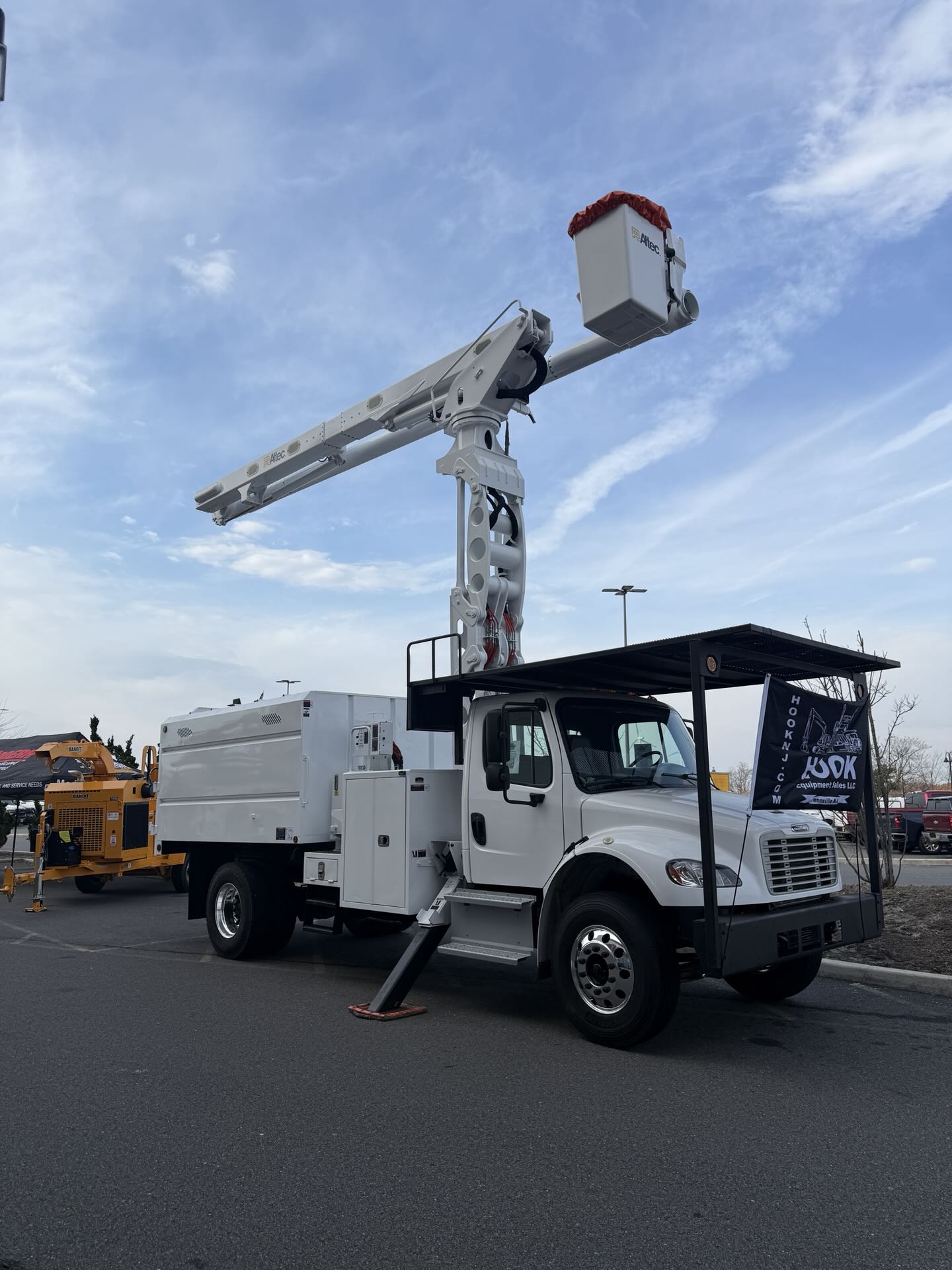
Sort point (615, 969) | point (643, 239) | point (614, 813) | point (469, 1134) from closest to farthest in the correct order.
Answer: point (469, 1134)
point (615, 969)
point (614, 813)
point (643, 239)

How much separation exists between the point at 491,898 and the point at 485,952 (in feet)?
1.27

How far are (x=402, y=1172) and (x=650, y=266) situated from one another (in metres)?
6.90

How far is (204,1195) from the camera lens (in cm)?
393

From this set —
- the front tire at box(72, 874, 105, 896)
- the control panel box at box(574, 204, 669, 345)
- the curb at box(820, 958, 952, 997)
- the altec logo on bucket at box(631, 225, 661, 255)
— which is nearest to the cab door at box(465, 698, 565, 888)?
the curb at box(820, 958, 952, 997)

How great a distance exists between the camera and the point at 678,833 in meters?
6.23

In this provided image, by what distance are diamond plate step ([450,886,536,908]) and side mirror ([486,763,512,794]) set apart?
0.77 m

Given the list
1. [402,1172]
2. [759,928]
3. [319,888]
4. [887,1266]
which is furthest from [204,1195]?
[319,888]

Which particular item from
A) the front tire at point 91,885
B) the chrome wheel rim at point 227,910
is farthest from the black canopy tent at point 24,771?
the chrome wheel rim at point 227,910

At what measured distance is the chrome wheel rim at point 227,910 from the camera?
9.88m

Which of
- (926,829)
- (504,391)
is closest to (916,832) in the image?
(926,829)

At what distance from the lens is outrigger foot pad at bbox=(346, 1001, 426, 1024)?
7051 mm

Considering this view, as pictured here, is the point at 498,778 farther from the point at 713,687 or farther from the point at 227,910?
the point at 227,910

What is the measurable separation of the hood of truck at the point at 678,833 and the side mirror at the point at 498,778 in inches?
28.5

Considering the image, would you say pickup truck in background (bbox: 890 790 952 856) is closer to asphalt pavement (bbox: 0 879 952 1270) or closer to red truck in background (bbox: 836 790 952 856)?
red truck in background (bbox: 836 790 952 856)
